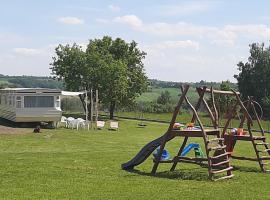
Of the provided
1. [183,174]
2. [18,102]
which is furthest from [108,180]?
[18,102]

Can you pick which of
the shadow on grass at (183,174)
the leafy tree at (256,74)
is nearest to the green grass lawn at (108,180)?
the shadow on grass at (183,174)

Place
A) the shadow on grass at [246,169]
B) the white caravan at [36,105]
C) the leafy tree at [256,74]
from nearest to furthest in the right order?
the shadow on grass at [246,169] → the white caravan at [36,105] → the leafy tree at [256,74]

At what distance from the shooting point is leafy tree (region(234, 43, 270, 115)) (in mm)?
73562

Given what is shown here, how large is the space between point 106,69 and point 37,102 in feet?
55.8

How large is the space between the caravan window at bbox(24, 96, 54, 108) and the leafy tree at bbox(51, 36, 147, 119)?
1652 cm

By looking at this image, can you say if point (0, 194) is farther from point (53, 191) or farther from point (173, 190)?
point (173, 190)

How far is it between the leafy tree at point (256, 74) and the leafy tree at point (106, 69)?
71.0 ft

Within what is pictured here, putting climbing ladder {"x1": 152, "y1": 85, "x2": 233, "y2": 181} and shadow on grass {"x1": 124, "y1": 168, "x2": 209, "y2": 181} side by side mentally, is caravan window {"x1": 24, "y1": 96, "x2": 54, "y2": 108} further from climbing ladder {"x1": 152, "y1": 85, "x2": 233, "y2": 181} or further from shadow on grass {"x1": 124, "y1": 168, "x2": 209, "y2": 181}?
climbing ladder {"x1": 152, "y1": 85, "x2": 233, "y2": 181}

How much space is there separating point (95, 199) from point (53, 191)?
1112 mm

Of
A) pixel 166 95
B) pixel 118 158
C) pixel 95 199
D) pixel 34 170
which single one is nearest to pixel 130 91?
pixel 166 95

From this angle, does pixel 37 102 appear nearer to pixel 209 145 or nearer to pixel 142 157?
pixel 142 157

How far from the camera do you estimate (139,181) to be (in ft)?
38.1

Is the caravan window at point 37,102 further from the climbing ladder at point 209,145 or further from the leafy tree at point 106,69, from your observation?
the climbing ladder at point 209,145

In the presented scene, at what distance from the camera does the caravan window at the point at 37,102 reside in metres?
32.6
